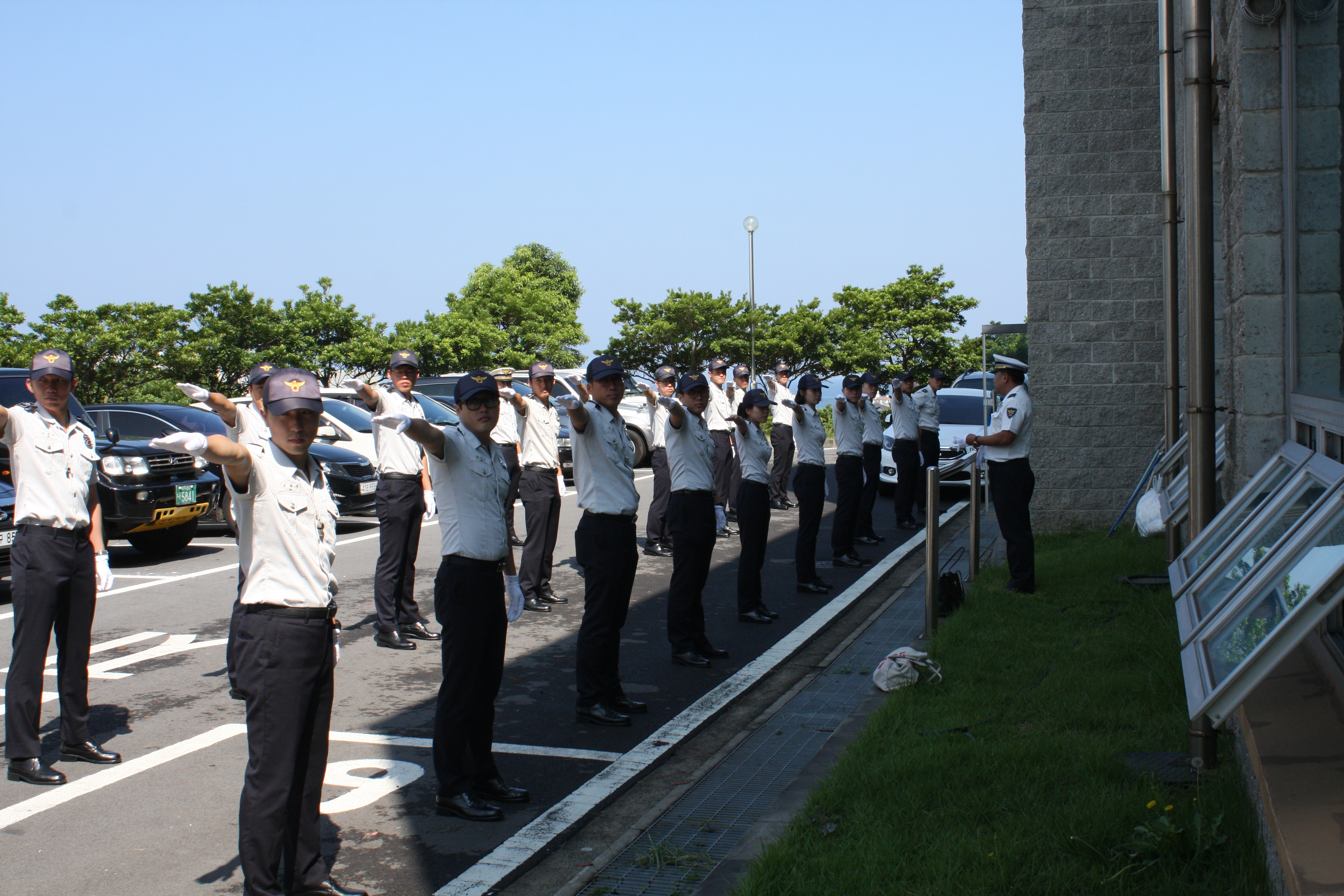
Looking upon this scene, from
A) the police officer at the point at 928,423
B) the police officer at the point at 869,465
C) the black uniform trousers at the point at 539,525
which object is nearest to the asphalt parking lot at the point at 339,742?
the black uniform trousers at the point at 539,525

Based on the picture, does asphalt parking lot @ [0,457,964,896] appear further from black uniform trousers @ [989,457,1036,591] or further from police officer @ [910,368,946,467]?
police officer @ [910,368,946,467]

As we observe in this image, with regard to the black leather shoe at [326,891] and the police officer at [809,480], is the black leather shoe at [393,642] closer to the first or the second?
the police officer at [809,480]

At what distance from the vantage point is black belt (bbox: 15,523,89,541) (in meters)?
5.43

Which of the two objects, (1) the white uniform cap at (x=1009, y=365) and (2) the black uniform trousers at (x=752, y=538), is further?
(1) the white uniform cap at (x=1009, y=365)

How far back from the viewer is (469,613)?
489 centimetres

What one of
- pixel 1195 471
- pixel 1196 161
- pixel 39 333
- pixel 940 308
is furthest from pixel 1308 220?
pixel 940 308

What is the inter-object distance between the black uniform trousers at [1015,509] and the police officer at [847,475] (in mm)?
2198

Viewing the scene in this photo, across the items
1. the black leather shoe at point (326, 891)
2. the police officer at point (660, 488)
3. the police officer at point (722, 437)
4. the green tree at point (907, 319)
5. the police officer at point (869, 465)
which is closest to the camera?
the black leather shoe at point (326, 891)

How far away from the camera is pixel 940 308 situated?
42688mm

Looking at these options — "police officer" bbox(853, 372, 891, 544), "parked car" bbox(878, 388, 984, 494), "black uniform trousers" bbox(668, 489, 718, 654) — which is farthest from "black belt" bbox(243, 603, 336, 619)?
"parked car" bbox(878, 388, 984, 494)

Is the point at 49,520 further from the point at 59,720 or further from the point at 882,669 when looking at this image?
the point at 882,669

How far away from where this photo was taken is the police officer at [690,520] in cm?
754

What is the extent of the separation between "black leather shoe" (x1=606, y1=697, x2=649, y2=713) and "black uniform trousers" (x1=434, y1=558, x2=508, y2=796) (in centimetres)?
141

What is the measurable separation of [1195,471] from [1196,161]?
5.08ft
